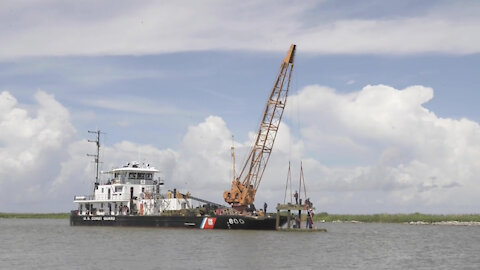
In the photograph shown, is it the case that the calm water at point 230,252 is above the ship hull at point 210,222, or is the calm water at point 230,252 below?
below

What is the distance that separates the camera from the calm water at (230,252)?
1502 inches

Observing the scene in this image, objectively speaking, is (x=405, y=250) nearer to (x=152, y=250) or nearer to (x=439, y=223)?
(x=152, y=250)

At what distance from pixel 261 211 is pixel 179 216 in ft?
28.3

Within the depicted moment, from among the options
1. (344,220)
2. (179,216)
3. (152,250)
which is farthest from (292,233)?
(344,220)

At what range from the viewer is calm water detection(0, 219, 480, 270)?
38156 millimetres

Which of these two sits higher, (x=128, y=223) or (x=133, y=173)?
(x=133, y=173)

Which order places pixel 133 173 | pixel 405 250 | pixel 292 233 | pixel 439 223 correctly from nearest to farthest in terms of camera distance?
pixel 405 250, pixel 292 233, pixel 133 173, pixel 439 223

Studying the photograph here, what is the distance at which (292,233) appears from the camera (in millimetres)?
63500

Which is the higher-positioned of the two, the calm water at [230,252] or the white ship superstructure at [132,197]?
the white ship superstructure at [132,197]

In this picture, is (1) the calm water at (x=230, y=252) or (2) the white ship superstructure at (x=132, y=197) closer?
(1) the calm water at (x=230, y=252)

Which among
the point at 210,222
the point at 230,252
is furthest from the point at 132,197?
the point at 230,252

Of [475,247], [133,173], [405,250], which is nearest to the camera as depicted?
[405,250]

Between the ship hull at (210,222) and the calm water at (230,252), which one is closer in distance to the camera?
the calm water at (230,252)

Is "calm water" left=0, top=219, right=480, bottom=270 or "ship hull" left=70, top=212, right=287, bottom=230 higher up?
"ship hull" left=70, top=212, right=287, bottom=230
